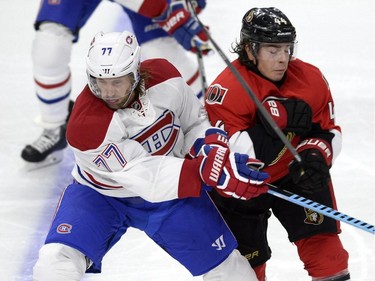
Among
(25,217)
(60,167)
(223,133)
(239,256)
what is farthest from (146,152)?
(60,167)

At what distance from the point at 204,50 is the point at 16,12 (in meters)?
2.06

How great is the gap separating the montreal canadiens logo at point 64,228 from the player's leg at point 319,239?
641mm

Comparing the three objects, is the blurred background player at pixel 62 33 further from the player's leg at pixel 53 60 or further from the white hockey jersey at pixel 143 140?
the white hockey jersey at pixel 143 140

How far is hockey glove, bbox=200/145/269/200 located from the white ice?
2.57ft

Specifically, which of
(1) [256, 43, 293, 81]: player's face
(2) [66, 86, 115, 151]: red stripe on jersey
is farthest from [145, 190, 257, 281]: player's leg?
(1) [256, 43, 293, 81]: player's face

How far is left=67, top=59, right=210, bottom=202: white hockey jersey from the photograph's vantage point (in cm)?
251

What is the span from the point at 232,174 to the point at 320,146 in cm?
30

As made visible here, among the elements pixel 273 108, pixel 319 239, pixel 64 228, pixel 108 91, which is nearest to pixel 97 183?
pixel 64 228

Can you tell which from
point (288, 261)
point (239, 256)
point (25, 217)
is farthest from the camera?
point (25, 217)

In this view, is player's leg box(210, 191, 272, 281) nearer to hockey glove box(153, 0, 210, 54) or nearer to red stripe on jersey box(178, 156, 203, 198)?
red stripe on jersey box(178, 156, 203, 198)

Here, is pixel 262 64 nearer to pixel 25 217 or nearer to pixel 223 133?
pixel 223 133

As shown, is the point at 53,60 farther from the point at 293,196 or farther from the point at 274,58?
the point at 293,196

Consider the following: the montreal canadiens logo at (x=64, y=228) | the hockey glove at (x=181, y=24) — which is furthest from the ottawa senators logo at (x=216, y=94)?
the hockey glove at (x=181, y=24)

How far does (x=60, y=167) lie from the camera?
418 cm
